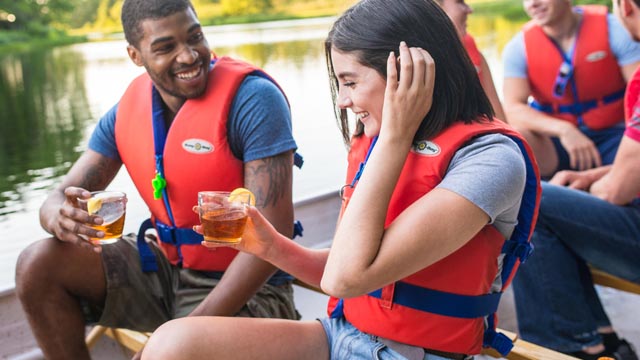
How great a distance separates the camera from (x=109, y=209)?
1998 mm

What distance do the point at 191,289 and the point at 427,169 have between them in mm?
1083

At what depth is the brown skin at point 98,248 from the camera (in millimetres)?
2068

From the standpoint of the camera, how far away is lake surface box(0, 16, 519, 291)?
19.3ft

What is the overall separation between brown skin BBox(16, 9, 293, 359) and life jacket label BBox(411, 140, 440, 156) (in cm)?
69

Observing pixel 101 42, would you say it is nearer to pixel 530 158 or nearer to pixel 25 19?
pixel 25 19

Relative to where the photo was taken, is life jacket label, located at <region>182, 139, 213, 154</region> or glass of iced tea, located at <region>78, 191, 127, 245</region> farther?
life jacket label, located at <region>182, 139, 213, 154</region>

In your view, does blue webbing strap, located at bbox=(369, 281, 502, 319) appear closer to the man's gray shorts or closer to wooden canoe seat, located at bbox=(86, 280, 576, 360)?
wooden canoe seat, located at bbox=(86, 280, 576, 360)

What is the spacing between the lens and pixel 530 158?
1.57 metres

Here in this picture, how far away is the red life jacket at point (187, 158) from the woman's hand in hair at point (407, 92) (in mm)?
908

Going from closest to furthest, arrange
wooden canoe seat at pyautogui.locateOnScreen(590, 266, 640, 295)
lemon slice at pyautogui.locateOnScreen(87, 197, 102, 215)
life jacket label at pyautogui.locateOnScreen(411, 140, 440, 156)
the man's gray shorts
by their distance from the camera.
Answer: life jacket label at pyautogui.locateOnScreen(411, 140, 440, 156)
lemon slice at pyautogui.locateOnScreen(87, 197, 102, 215)
the man's gray shorts
wooden canoe seat at pyautogui.locateOnScreen(590, 266, 640, 295)

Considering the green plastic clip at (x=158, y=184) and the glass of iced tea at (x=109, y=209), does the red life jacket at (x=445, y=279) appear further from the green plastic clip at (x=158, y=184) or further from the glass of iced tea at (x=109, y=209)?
the green plastic clip at (x=158, y=184)

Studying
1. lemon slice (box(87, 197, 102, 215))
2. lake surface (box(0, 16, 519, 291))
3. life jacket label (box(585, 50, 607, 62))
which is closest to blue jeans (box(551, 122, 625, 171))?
life jacket label (box(585, 50, 607, 62))

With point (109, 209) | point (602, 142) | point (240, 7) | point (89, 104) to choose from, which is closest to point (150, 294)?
point (109, 209)

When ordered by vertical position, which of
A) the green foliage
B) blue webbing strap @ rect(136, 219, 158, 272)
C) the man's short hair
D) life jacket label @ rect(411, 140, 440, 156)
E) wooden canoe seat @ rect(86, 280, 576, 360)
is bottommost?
the green foliage
